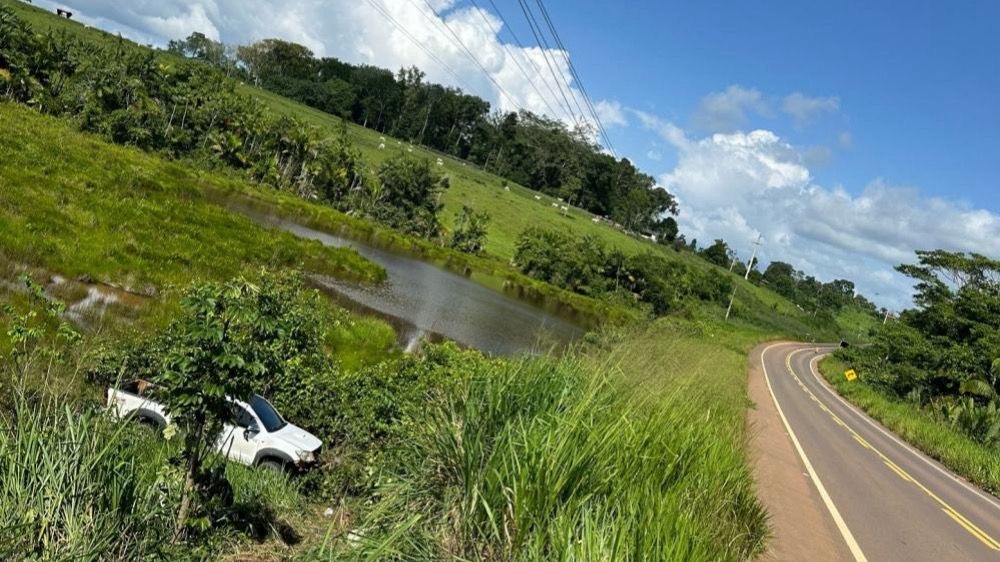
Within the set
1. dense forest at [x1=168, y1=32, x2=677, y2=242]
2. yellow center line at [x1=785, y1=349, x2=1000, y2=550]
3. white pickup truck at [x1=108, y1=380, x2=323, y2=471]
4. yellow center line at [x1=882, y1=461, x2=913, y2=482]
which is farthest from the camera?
dense forest at [x1=168, y1=32, x2=677, y2=242]

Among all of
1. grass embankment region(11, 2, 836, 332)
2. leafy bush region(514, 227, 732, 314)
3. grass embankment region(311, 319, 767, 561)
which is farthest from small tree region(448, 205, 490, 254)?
grass embankment region(311, 319, 767, 561)

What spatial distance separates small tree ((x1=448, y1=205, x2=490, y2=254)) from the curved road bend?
5099 cm

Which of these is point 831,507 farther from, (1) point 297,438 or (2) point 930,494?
(1) point 297,438

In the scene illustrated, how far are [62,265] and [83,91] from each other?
4597cm

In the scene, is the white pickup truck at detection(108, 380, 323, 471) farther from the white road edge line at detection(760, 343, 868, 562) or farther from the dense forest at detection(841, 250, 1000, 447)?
the dense forest at detection(841, 250, 1000, 447)

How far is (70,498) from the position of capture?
4.49 m

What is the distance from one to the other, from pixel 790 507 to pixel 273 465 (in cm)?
926

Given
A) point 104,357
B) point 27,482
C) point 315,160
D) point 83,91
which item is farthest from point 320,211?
point 27,482

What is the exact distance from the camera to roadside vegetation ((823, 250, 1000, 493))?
26953mm

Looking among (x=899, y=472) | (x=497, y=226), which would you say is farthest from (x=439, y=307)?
(x=497, y=226)

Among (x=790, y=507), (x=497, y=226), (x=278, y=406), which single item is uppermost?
(x=497, y=226)

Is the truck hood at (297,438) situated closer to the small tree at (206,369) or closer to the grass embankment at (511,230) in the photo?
the small tree at (206,369)

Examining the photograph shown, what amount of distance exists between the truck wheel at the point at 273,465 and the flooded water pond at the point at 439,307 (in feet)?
37.8

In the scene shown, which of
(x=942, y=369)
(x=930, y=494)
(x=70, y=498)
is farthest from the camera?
(x=942, y=369)
